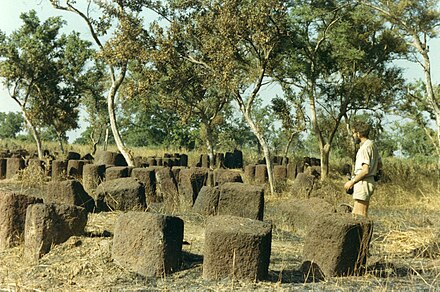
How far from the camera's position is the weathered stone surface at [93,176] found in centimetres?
1712

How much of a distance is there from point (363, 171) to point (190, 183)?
597cm

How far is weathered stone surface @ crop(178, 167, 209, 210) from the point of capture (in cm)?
1486

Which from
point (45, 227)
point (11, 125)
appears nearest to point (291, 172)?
point (45, 227)

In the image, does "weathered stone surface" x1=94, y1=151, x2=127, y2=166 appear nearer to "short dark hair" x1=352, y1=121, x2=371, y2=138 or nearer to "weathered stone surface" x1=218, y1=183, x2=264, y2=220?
"weathered stone surface" x1=218, y1=183, x2=264, y2=220

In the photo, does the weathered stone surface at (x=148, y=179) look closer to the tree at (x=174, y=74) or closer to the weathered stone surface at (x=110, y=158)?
the weathered stone surface at (x=110, y=158)

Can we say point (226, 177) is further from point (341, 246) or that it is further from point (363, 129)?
point (341, 246)

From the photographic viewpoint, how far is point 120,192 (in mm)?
12430

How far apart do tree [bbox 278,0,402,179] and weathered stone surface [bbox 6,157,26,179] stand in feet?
35.9

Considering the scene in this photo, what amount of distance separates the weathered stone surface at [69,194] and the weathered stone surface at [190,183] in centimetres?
297

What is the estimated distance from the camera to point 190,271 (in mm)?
8117

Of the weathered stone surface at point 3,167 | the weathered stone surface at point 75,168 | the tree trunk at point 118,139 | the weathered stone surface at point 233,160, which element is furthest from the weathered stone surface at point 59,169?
the weathered stone surface at point 233,160

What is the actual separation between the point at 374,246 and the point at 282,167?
14228mm

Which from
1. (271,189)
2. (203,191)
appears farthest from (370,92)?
(203,191)

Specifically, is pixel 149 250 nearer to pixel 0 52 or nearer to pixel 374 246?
pixel 374 246
